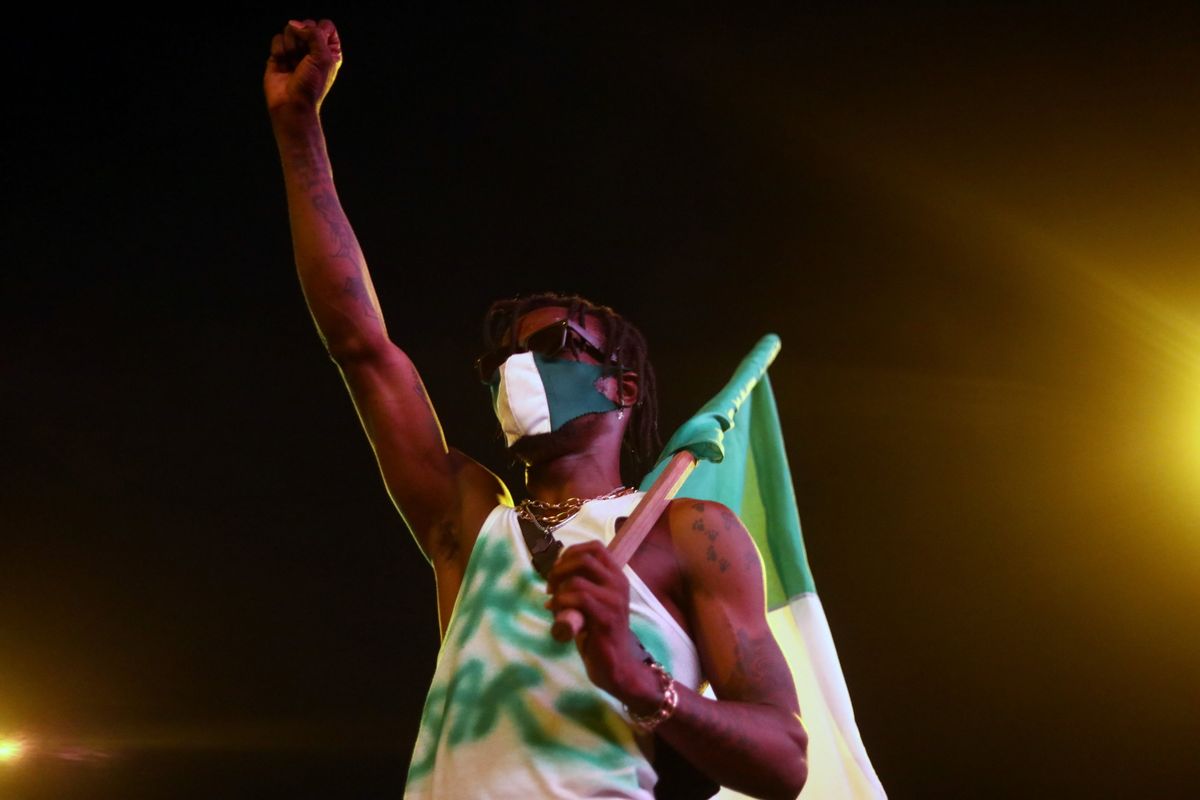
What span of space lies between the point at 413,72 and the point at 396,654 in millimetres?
2489

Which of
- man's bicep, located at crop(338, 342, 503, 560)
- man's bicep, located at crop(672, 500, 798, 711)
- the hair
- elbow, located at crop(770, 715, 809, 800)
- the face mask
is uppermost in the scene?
the hair

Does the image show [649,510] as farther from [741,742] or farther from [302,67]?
[302,67]

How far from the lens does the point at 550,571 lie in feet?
6.49

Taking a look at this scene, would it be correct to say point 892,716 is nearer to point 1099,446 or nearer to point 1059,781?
point 1059,781

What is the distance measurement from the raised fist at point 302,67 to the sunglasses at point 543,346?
0.66 m

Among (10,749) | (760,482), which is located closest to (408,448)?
(760,482)

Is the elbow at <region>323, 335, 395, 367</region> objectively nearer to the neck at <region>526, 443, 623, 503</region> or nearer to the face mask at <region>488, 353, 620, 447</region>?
the face mask at <region>488, 353, 620, 447</region>

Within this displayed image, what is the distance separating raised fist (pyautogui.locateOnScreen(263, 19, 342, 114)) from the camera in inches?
99.3

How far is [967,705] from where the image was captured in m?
4.89

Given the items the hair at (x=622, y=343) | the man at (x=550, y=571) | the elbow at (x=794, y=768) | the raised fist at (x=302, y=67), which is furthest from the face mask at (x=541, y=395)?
the elbow at (x=794, y=768)

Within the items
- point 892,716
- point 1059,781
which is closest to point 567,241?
point 892,716

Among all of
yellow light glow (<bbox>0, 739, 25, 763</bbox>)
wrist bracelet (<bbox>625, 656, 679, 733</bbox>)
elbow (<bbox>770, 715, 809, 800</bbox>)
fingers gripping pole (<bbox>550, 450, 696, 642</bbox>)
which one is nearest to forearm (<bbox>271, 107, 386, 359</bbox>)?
fingers gripping pole (<bbox>550, 450, 696, 642</bbox>)

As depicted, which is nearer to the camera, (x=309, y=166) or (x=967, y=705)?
(x=309, y=166)

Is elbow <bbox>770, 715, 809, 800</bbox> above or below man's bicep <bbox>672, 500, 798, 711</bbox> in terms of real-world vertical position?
below
